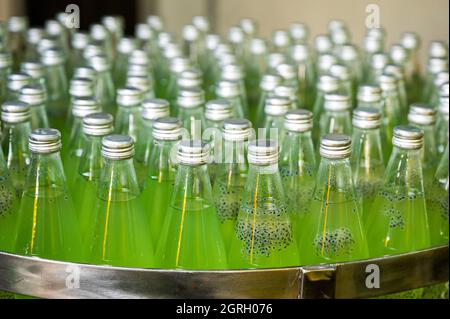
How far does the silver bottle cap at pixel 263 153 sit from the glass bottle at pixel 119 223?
17cm

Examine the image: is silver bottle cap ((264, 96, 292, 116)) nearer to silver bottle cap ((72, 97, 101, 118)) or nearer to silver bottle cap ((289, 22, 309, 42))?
silver bottle cap ((72, 97, 101, 118))

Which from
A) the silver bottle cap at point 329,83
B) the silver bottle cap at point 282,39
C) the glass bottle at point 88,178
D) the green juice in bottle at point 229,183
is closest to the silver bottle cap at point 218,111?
the green juice in bottle at point 229,183

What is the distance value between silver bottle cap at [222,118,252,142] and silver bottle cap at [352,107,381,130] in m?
0.19

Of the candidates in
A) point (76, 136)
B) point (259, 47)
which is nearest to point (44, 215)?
point (76, 136)

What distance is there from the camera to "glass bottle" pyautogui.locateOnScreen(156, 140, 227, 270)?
3.06 feet

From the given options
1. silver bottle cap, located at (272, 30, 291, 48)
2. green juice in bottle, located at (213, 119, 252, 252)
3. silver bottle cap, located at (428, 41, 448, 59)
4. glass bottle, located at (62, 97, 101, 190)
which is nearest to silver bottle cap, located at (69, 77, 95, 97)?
glass bottle, located at (62, 97, 101, 190)

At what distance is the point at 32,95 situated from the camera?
1.09 m

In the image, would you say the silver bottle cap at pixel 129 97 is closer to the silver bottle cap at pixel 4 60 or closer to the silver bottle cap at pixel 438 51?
the silver bottle cap at pixel 4 60

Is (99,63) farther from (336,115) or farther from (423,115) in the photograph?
(423,115)

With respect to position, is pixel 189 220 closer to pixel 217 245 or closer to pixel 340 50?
pixel 217 245

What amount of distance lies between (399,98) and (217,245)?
24.8 inches

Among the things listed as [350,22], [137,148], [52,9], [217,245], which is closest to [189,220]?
[217,245]

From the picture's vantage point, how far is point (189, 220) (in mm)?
943

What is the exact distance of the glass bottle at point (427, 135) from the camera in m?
1.10
